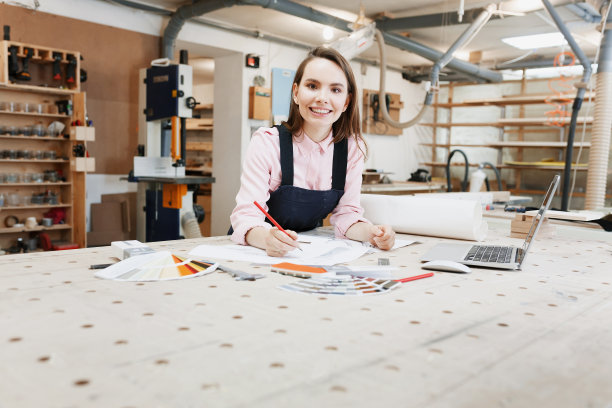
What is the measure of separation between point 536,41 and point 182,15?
4606 mm

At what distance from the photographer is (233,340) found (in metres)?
0.69

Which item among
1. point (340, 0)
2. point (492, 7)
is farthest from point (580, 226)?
point (340, 0)

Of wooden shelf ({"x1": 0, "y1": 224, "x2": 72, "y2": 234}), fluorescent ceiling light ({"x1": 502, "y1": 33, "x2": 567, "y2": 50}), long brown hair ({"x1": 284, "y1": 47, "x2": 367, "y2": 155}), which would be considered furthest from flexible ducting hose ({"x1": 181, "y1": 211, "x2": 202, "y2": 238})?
fluorescent ceiling light ({"x1": 502, "y1": 33, "x2": 567, "y2": 50})

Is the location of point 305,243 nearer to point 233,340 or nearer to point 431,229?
point 431,229

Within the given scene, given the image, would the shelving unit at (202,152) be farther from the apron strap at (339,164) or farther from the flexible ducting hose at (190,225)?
the apron strap at (339,164)

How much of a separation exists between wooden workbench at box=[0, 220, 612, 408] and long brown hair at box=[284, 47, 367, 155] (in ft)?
2.61

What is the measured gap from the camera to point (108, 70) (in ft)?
16.5

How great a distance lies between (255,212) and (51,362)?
977mm

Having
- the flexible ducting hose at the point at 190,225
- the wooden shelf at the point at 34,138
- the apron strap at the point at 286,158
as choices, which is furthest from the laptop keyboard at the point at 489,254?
the wooden shelf at the point at 34,138

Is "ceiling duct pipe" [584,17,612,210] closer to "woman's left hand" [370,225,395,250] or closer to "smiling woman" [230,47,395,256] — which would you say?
"smiling woman" [230,47,395,256]

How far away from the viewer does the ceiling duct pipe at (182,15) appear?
4746 millimetres

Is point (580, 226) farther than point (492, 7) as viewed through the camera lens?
No

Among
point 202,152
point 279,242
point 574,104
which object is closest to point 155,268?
point 279,242

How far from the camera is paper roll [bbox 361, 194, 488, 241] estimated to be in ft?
5.53
